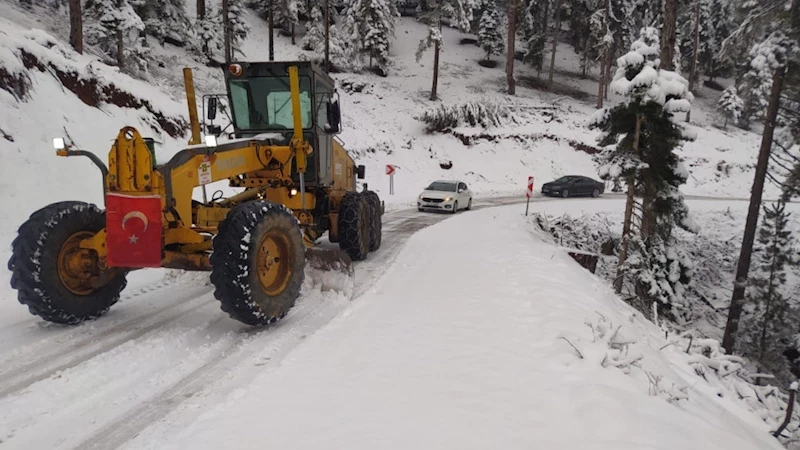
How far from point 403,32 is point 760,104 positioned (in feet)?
123

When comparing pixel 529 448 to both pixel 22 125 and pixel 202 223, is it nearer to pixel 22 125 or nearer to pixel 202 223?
pixel 202 223

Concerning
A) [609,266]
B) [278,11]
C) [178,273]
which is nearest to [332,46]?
[278,11]

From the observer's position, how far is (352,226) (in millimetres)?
8500

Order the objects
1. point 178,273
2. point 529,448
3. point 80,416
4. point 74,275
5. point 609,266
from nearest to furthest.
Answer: point 529,448, point 80,416, point 74,275, point 178,273, point 609,266

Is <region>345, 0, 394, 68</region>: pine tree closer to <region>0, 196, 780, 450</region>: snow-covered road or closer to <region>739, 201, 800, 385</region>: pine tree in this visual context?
<region>739, 201, 800, 385</region>: pine tree

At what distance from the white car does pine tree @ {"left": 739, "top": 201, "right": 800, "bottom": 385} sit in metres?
10.8

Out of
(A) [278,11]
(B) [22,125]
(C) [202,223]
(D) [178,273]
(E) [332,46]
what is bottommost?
(D) [178,273]

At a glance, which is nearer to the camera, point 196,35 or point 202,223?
point 202,223

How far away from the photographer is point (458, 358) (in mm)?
4230

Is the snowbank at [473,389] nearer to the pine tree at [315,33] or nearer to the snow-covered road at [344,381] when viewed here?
the snow-covered road at [344,381]

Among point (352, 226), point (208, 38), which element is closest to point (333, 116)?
point (352, 226)

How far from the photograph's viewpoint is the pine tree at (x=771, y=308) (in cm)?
1566

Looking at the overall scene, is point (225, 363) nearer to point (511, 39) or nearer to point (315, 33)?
point (511, 39)

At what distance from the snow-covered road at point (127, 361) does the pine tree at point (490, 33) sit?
49.2 meters
